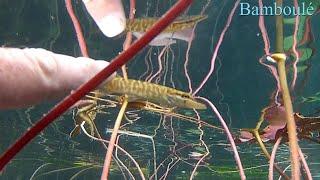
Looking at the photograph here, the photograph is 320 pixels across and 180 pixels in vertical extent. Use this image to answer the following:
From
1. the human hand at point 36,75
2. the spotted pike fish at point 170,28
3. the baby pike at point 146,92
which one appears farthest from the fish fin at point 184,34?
the human hand at point 36,75

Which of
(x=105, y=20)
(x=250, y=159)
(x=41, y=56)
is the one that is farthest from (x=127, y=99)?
(x=250, y=159)

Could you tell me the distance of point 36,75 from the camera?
1.02 metres

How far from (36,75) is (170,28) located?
8.24ft

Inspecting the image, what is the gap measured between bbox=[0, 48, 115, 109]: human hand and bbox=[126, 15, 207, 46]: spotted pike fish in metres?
1.88

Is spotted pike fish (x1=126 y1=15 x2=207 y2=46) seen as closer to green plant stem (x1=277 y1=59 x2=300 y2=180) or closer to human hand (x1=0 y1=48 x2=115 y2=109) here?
green plant stem (x1=277 y1=59 x2=300 y2=180)

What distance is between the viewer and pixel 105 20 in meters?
2.49

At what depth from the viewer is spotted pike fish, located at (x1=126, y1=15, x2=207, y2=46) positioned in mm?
3451

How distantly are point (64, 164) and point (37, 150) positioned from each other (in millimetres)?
1777

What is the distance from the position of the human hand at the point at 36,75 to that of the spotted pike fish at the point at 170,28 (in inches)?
74.0

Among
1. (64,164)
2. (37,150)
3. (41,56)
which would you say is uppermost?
(41,56)

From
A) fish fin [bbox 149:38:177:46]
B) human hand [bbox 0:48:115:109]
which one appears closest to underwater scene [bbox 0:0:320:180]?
fish fin [bbox 149:38:177:46]

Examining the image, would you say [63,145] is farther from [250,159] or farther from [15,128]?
[250,159]

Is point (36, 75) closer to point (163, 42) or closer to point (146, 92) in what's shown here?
point (146, 92)

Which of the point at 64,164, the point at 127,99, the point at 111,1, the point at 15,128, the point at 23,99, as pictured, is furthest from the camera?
the point at 64,164
